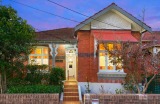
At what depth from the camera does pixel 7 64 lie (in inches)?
565

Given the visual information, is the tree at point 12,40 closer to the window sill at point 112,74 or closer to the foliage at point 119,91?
the window sill at point 112,74

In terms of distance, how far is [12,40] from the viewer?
46.5 feet

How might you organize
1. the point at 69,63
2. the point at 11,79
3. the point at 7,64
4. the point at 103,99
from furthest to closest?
the point at 69,63
the point at 11,79
the point at 7,64
the point at 103,99

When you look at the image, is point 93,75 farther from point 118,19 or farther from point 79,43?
point 118,19

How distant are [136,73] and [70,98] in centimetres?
544

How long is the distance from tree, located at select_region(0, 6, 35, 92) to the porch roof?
5142 millimetres

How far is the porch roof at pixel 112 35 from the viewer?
1788 cm

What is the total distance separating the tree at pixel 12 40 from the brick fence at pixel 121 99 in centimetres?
569

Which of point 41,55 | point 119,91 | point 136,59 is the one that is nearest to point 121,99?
point 136,59

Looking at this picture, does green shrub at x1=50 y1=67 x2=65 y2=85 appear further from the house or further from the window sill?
the window sill

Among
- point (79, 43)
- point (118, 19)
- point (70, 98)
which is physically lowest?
point (70, 98)

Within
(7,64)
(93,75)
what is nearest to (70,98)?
(93,75)

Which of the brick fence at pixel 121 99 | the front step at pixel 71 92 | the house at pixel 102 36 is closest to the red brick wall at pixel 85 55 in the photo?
the house at pixel 102 36

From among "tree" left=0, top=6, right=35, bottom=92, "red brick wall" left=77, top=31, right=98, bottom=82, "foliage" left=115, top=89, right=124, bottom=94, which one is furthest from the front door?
"tree" left=0, top=6, right=35, bottom=92
